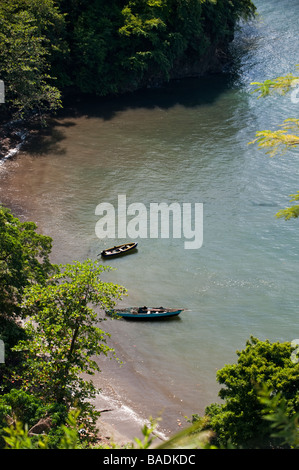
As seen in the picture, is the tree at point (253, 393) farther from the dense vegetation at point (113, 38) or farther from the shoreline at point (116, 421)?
the dense vegetation at point (113, 38)

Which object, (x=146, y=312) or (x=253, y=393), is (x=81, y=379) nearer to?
(x=253, y=393)

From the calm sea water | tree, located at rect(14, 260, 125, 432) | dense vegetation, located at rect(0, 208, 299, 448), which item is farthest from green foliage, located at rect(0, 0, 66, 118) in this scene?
tree, located at rect(14, 260, 125, 432)

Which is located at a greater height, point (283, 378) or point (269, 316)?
point (283, 378)

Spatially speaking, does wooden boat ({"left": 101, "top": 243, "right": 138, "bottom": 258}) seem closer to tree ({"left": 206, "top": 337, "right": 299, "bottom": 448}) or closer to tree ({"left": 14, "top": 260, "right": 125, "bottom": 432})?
tree ({"left": 14, "top": 260, "right": 125, "bottom": 432})

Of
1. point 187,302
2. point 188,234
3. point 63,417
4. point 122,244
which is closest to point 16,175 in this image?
point 122,244

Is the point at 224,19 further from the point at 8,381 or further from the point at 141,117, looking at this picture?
the point at 8,381

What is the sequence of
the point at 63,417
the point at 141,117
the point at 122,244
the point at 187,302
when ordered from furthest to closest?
1. the point at 141,117
2. the point at 122,244
3. the point at 187,302
4. the point at 63,417

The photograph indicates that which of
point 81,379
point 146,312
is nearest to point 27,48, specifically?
point 146,312
